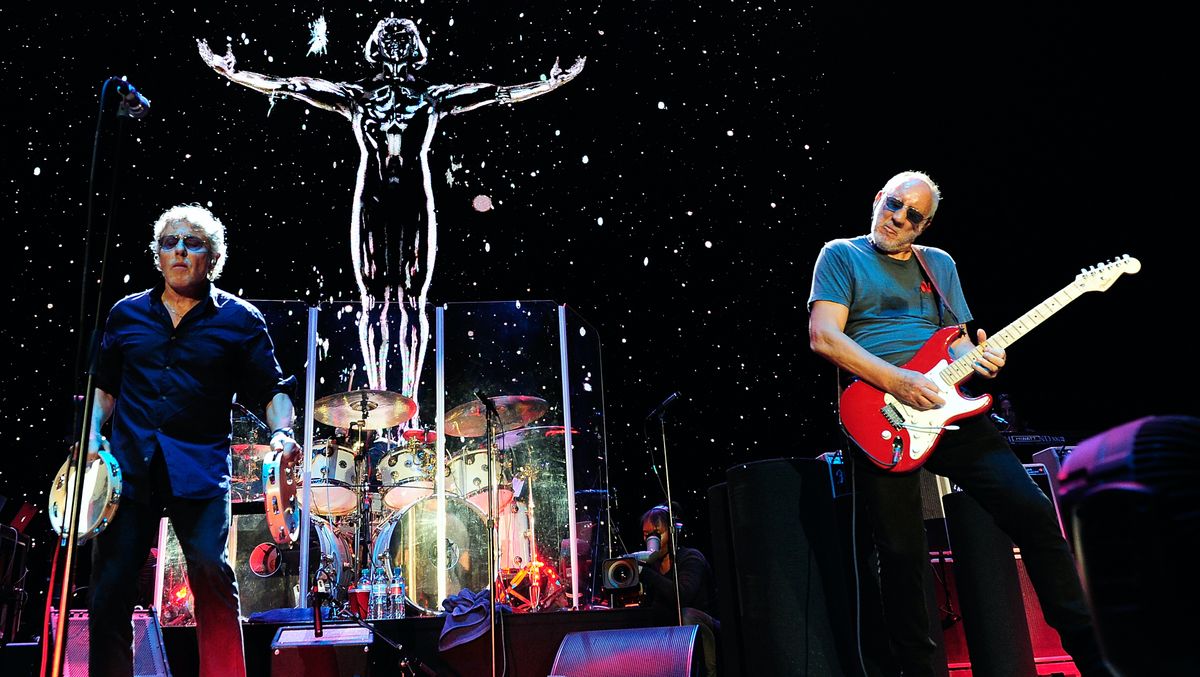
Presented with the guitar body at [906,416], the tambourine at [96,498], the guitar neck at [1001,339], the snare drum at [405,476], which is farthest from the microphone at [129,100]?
the snare drum at [405,476]

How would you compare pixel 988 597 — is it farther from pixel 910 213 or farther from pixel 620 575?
pixel 620 575

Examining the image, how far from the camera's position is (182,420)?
3508mm

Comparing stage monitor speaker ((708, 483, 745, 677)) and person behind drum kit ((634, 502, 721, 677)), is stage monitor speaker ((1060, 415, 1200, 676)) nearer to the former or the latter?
stage monitor speaker ((708, 483, 745, 677))

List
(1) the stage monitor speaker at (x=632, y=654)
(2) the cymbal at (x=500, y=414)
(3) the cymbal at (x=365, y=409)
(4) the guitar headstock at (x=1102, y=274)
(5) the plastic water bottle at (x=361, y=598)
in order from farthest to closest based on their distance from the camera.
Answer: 1. (2) the cymbal at (x=500, y=414)
2. (3) the cymbal at (x=365, y=409)
3. (5) the plastic water bottle at (x=361, y=598)
4. (1) the stage monitor speaker at (x=632, y=654)
5. (4) the guitar headstock at (x=1102, y=274)

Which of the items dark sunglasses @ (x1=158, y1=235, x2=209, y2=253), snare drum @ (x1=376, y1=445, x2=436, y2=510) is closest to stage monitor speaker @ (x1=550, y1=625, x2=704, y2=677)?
dark sunglasses @ (x1=158, y1=235, x2=209, y2=253)

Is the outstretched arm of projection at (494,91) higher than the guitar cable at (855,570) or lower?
higher

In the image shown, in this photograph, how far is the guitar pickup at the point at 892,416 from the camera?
3205 millimetres

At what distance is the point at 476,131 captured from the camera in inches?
404

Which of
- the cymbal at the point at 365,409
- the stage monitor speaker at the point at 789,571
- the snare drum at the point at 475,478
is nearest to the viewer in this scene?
the stage monitor speaker at the point at 789,571

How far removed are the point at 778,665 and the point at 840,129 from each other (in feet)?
20.0

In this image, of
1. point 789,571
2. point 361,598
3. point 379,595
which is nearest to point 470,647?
point 361,598

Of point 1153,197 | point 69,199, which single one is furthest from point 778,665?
point 69,199

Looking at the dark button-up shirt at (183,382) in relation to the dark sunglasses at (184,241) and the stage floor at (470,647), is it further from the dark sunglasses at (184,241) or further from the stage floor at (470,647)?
the stage floor at (470,647)

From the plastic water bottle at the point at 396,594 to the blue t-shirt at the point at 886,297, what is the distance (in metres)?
5.52
